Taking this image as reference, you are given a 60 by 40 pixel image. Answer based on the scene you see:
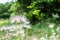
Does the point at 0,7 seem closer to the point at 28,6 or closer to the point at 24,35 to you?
the point at 28,6

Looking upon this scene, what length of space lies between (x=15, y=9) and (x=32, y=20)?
0.90 meters

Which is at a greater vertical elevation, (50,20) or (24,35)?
(24,35)

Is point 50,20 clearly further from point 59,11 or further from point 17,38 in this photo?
point 17,38

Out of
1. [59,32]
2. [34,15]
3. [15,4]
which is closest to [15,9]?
[15,4]

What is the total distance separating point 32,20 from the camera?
10.8 meters

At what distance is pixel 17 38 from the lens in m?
4.39

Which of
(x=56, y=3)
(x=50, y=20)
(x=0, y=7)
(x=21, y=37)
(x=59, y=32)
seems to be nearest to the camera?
(x=21, y=37)

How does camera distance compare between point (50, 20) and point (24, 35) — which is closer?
point (24, 35)

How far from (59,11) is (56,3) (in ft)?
1.38

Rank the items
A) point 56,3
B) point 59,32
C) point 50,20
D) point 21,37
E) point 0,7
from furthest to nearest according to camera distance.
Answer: point 0,7
point 56,3
point 50,20
point 59,32
point 21,37

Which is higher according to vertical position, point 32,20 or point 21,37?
point 21,37

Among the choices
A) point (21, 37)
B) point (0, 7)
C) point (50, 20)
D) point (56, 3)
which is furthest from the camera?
point (0, 7)

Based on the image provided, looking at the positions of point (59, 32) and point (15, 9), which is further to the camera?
point (15, 9)

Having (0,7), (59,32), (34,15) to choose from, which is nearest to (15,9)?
(34,15)
